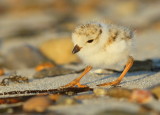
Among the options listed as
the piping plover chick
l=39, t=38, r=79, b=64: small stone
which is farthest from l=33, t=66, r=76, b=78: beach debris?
l=39, t=38, r=79, b=64: small stone

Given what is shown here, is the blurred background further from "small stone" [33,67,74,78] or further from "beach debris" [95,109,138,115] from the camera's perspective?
"beach debris" [95,109,138,115]

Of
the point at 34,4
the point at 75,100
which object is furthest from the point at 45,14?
the point at 75,100

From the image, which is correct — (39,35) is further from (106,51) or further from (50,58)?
(106,51)

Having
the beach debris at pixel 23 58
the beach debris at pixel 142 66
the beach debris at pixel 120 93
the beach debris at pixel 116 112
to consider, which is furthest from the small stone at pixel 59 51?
the beach debris at pixel 116 112

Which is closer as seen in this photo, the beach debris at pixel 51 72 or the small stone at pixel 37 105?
the small stone at pixel 37 105

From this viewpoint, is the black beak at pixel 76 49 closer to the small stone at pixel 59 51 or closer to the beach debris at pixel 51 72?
the beach debris at pixel 51 72

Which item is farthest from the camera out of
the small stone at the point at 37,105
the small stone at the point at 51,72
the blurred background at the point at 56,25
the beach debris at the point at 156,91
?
the blurred background at the point at 56,25
